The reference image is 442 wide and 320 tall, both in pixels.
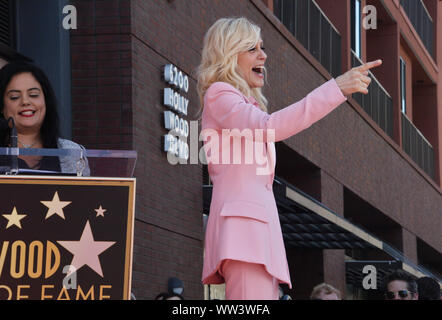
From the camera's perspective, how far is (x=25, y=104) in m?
5.51

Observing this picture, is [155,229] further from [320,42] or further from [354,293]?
[354,293]

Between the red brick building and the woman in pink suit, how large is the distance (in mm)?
5557

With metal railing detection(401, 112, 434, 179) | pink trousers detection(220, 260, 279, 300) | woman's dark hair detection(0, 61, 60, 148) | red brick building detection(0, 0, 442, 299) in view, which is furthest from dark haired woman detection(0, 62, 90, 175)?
metal railing detection(401, 112, 434, 179)

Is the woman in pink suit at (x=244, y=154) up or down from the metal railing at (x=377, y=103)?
down

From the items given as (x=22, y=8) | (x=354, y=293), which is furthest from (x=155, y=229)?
(x=354, y=293)

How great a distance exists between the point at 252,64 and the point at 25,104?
1425 millimetres

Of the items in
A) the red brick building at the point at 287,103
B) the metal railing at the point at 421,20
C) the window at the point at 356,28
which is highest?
the metal railing at the point at 421,20

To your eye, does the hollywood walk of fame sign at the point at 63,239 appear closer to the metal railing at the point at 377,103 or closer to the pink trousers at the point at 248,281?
the pink trousers at the point at 248,281

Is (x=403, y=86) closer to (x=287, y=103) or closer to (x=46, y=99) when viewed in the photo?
(x=287, y=103)

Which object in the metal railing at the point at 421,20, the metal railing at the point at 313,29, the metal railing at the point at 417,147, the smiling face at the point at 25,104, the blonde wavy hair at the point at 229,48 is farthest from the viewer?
the metal railing at the point at 421,20

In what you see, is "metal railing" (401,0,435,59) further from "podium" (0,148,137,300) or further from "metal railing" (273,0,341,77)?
"podium" (0,148,137,300)

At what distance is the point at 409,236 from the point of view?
2675 centimetres

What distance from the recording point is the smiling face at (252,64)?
462 cm

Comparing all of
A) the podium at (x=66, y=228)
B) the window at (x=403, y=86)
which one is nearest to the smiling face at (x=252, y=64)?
the podium at (x=66, y=228)
